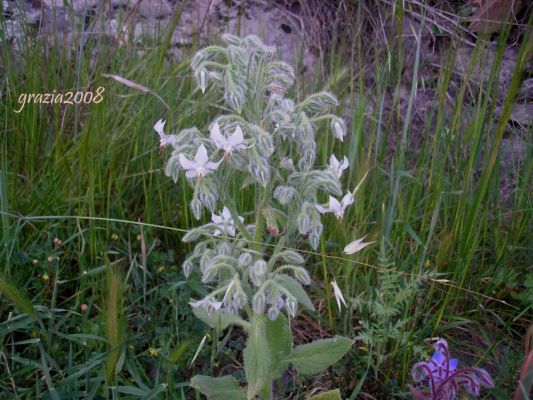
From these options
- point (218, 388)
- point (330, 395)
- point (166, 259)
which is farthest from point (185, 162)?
point (166, 259)

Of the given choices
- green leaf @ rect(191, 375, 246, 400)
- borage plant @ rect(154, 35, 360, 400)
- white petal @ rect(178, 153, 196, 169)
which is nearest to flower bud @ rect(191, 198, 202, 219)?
borage plant @ rect(154, 35, 360, 400)

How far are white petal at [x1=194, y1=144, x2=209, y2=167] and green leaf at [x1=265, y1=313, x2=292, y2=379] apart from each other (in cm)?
55

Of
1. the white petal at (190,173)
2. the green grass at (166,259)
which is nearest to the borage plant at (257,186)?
the white petal at (190,173)

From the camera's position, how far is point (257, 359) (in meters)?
1.63

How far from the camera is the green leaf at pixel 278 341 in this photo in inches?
70.9

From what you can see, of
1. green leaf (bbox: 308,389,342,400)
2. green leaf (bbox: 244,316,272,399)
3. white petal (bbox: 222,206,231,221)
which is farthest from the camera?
white petal (bbox: 222,206,231,221)

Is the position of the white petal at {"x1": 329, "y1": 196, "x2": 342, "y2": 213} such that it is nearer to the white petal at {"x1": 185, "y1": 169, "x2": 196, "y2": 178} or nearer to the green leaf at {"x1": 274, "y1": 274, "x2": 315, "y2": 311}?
the green leaf at {"x1": 274, "y1": 274, "x2": 315, "y2": 311}

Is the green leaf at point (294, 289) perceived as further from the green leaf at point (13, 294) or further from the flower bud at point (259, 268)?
the green leaf at point (13, 294)

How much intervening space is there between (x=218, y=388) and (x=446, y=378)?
24.8 inches

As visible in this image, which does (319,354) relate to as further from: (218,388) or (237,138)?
(237,138)

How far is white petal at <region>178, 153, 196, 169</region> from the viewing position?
4.98 feet

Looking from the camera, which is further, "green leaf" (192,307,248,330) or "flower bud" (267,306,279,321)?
"green leaf" (192,307,248,330)

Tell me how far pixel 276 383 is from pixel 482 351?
71cm

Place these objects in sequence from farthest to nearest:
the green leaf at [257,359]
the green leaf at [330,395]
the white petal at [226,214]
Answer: the white petal at [226,214] → the green leaf at [330,395] → the green leaf at [257,359]
